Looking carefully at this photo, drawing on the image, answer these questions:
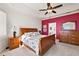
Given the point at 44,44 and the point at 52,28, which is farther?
the point at 44,44

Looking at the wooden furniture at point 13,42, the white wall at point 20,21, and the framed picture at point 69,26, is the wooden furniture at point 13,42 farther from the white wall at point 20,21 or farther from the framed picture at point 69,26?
the framed picture at point 69,26

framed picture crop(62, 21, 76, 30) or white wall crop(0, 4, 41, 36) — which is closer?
white wall crop(0, 4, 41, 36)

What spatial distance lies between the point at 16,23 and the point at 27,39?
0.42m

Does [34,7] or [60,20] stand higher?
[34,7]

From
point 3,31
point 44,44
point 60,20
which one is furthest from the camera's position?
point 44,44

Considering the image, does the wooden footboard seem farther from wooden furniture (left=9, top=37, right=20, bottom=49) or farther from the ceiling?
the ceiling

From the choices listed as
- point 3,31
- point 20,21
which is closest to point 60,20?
point 20,21

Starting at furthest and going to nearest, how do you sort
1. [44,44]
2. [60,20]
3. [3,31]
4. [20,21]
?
[44,44]
[60,20]
[20,21]
[3,31]

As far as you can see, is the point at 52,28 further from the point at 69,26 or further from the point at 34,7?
the point at 34,7

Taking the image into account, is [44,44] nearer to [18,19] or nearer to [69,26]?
[69,26]

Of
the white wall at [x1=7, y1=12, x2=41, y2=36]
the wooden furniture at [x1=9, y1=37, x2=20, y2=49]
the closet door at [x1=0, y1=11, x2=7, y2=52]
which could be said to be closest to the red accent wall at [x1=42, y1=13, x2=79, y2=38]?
the white wall at [x1=7, y1=12, x2=41, y2=36]

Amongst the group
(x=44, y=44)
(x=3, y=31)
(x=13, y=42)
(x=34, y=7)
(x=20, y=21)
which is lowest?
(x=44, y=44)

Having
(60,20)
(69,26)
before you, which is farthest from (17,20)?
(69,26)

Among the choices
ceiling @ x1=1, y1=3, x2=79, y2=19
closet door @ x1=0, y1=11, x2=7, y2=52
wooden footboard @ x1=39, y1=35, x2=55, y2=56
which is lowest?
wooden footboard @ x1=39, y1=35, x2=55, y2=56
